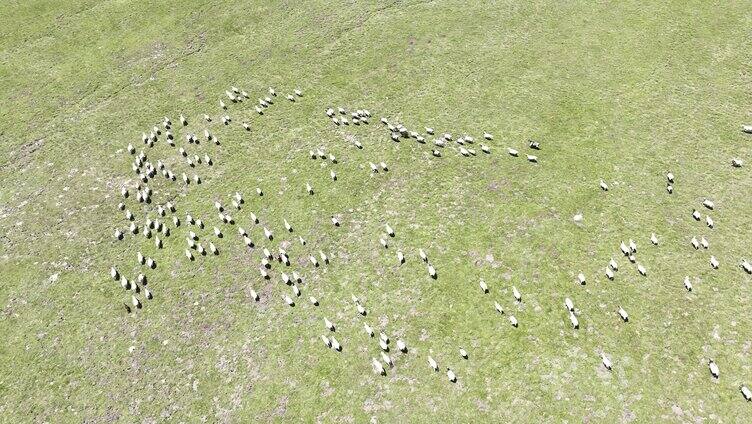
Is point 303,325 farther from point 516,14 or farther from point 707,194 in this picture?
point 516,14

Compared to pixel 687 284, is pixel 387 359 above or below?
above

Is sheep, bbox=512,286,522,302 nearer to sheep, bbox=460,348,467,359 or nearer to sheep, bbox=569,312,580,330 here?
sheep, bbox=569,312,580,330

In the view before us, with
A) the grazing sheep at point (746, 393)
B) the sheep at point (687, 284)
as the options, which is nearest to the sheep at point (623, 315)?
the sheep at point (687, 284)

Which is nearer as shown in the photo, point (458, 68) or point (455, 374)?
point (455, 374)

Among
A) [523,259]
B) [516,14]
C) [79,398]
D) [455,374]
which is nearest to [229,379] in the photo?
[79,398]

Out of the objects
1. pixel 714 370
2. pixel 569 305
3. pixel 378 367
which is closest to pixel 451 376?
pixel 378 367

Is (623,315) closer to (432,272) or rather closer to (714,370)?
(714,370)
